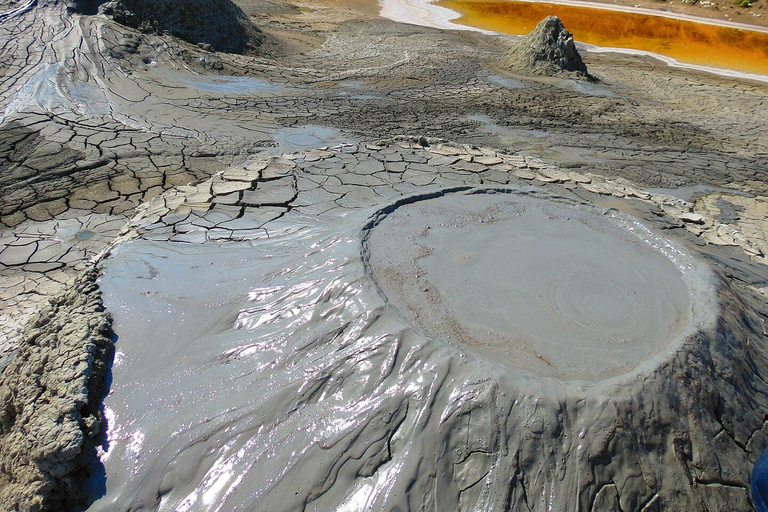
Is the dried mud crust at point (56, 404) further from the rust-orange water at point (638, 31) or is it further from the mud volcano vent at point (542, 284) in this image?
the rust-orange water at point (638, 31)

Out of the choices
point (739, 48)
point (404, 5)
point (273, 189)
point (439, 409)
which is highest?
point (404, 5)

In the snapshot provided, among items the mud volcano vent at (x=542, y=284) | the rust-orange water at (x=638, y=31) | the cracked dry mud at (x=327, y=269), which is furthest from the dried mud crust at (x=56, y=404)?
the rust-orange water at (x=638, y=31)

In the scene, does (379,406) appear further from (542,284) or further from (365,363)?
(542,284)

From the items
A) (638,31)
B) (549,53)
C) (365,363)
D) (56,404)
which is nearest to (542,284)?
(365,363)

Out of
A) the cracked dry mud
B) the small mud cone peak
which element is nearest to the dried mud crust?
the cracked dry mud

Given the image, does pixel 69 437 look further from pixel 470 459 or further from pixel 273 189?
pixel 273 189

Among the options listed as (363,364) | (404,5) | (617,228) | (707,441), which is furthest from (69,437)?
(404,5)
